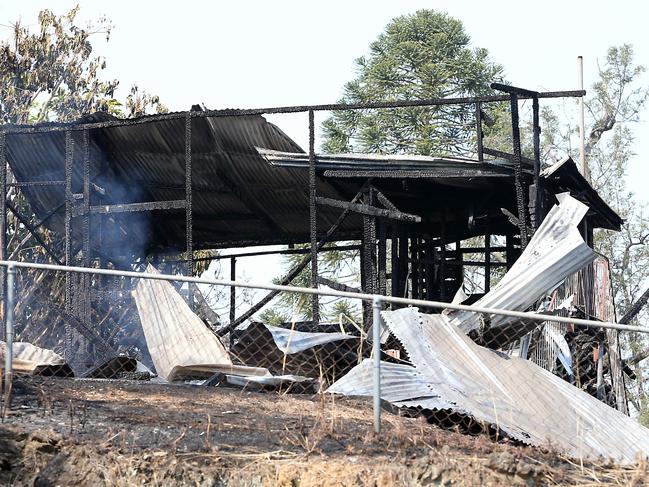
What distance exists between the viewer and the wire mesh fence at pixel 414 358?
8594 mm

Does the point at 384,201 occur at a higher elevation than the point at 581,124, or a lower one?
lower

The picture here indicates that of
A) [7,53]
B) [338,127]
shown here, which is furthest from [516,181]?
[338,127]

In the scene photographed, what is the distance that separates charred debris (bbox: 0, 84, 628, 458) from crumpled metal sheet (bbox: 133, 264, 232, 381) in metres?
0.04

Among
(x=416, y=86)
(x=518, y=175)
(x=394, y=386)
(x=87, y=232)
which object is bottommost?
(x=394, y=386)

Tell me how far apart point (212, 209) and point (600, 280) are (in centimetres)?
590

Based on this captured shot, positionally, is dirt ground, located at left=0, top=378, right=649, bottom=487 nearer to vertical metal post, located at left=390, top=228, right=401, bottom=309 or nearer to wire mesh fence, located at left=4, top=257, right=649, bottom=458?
wire mesh fence, located at left=4, top=257, right=649, bottom=458

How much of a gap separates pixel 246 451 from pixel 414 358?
8.05ft

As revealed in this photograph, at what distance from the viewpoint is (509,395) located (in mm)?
9117

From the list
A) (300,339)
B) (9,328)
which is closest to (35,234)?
(300,339)

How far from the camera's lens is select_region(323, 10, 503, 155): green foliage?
96.8 ft

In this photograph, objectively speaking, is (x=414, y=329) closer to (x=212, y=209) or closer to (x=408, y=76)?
(x=212, y=209)

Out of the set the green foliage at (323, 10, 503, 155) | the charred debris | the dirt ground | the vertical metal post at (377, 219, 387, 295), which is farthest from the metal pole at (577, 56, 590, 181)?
the dirt ground

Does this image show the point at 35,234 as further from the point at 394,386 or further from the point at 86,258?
the point at 394,386

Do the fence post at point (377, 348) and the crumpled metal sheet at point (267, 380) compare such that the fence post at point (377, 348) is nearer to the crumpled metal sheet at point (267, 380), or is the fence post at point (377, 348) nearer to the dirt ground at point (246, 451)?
the dirt ground at point (246, 451)
